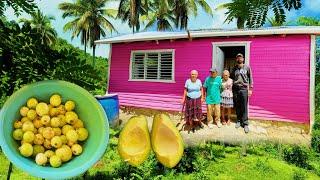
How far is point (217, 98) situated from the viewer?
1205 centimetres

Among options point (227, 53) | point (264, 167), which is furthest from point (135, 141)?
point (227, 53)

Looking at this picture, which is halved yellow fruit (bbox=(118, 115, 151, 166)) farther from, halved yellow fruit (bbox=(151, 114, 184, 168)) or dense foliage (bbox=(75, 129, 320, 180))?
dense foliage (bbox=(75, 129, 320, 180))

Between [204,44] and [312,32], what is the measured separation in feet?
11.5

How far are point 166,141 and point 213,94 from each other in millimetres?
10284

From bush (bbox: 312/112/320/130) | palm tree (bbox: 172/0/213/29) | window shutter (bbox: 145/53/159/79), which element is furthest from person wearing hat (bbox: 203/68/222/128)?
palm tree (bbox: 172/0/213/29)

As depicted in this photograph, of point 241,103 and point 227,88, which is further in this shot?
point 227,88

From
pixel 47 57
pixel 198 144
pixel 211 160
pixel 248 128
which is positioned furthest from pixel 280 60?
pixel 47 57

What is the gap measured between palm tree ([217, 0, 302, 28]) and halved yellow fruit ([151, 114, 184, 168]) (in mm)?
434

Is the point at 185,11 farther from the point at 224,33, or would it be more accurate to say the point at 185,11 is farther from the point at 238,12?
the point at 238,12

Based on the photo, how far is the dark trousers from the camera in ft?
38.2

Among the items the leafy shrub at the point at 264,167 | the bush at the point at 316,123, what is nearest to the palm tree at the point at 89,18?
the bush at the point at 316,123

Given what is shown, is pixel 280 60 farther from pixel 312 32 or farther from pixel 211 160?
pixel 211 160

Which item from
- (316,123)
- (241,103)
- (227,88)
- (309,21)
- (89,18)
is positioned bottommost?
(316,123)

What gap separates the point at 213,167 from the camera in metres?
9.02
